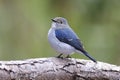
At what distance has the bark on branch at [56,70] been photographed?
4512mm

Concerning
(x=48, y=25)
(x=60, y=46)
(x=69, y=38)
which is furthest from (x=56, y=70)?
(x=48, y=25)

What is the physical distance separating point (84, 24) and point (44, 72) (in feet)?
10.4

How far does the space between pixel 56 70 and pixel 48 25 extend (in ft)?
9.81

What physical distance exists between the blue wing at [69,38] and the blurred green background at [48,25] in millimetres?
2323

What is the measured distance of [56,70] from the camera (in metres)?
4.66

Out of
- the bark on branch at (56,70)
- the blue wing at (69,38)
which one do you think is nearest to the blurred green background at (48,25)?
the blue wing at (69,38)

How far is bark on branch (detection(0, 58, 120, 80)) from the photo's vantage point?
4512 mm

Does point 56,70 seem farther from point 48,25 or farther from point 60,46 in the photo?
point 48,25

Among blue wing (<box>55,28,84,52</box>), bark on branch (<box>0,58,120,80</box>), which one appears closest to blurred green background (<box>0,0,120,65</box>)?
blue wing (<box>55,28,84,52</box>)

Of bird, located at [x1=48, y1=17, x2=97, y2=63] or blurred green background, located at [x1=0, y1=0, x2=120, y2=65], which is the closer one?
bird, located at [x1=48, y1=17, x2=97, y2=63]

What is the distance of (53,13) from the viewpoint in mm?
7594

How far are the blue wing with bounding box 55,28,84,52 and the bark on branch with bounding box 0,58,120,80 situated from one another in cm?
16

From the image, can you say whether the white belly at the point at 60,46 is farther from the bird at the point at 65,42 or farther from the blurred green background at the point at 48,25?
the blurred green background at the point at 48,25

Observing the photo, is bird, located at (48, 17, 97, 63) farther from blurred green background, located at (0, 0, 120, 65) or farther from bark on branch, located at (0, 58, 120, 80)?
blurred green background, located at (0, 0, 120, 65)
